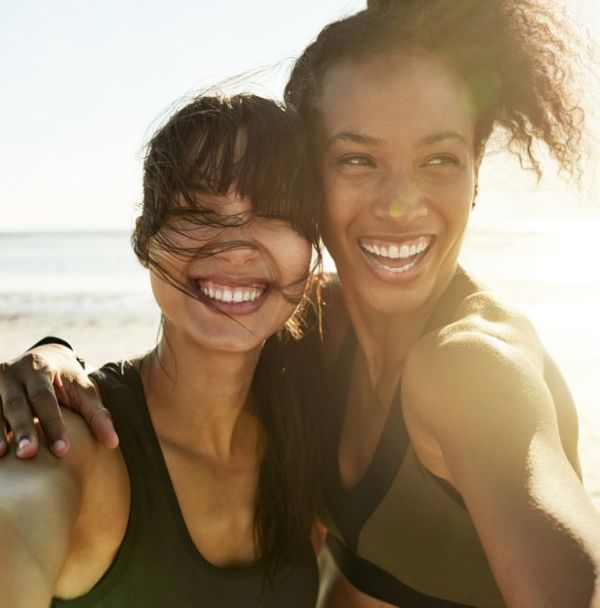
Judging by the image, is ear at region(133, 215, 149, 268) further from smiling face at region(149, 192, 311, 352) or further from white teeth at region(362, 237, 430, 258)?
white teeth at region(362, 237, 430, 258)

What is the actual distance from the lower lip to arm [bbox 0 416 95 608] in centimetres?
138

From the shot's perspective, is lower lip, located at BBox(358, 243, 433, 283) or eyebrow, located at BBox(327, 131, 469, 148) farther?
lower lip, located at BBox(358, 243, 433, 283)

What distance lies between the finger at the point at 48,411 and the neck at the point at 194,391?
19.2 inches

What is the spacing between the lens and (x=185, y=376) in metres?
2.75

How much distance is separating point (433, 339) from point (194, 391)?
92cm

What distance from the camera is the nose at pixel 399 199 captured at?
2.80m

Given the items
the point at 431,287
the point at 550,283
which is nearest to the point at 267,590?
the point at 431,287

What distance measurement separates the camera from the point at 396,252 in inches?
115

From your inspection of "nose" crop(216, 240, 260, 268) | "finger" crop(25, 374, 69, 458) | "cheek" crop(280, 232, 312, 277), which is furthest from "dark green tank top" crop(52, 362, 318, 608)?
"cheek" crop(280, 232, 312, 277)

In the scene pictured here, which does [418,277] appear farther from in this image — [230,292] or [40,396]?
[40,396]

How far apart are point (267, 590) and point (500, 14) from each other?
7.65 feet

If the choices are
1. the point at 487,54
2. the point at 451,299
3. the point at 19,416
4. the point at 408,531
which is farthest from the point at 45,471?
the point at 487,54

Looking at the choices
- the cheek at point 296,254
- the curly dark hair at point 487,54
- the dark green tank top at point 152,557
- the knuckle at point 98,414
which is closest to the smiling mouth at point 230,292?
the cheek at point 296,254

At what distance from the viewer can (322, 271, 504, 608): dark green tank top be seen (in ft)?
8.09
